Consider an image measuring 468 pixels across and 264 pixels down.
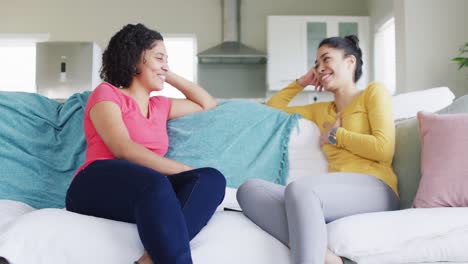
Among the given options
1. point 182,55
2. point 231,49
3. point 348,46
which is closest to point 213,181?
point 348,46

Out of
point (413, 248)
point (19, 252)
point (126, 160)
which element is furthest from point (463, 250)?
point (19, 252)

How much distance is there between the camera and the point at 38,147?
6.49 ft

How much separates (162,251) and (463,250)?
788 millimetres

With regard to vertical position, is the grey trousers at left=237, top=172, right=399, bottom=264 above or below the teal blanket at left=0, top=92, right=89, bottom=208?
below

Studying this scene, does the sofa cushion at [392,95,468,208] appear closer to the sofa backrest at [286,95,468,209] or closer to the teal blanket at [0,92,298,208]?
the sofa backrest at [286,95,468,209]

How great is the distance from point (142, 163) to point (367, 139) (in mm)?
804

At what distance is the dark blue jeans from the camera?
122cm

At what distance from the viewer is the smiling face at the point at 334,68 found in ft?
6.75

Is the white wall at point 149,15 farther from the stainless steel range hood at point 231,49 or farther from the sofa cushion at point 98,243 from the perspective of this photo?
the sofa cushion at point 98,243

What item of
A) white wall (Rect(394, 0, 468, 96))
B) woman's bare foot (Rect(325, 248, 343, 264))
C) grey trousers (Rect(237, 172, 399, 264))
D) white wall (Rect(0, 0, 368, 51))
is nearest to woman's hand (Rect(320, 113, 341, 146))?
grey trousers (Rect(237, 172, 399, 264))

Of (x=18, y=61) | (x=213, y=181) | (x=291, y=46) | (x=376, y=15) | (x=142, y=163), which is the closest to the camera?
(x=213, y=181)

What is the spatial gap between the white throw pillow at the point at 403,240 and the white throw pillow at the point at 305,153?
2.25 feet

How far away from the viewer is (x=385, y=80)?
6.25 m

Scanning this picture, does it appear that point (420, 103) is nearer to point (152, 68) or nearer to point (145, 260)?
point (152, 68)
